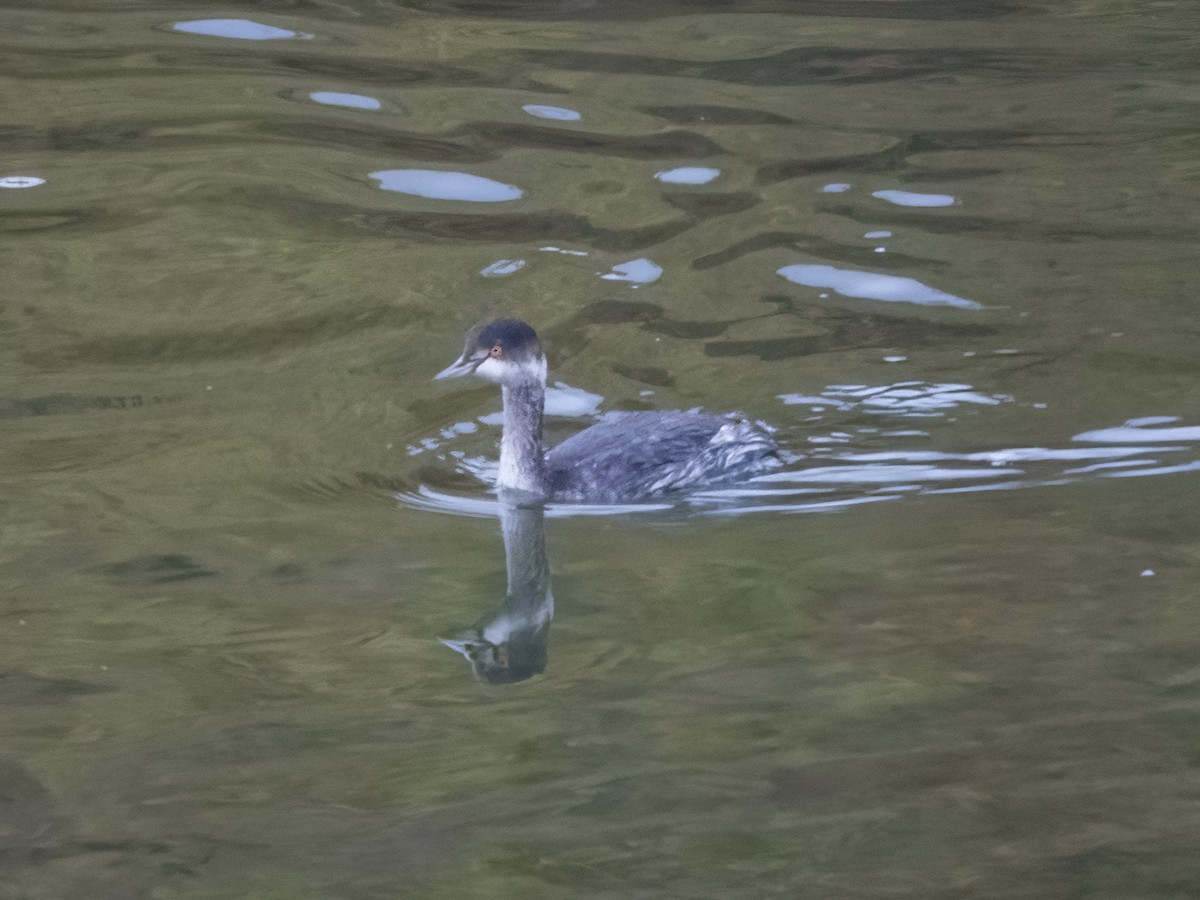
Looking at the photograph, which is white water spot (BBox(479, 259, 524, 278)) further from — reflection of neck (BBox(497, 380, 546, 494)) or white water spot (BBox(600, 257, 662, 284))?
reflection of neck (BBox(497, 380, 546, 494))

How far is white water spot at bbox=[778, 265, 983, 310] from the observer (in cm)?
1005

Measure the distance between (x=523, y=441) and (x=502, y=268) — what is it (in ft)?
9.83

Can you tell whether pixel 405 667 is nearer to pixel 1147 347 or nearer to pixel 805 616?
pixel 805 616

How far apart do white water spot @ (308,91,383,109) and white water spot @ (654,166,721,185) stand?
2297 mm

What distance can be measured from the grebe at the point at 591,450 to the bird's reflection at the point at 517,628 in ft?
1.79

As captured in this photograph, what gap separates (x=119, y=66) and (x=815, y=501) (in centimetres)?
773

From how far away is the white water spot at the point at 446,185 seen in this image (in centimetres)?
1174

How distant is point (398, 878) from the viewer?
4.75 metres

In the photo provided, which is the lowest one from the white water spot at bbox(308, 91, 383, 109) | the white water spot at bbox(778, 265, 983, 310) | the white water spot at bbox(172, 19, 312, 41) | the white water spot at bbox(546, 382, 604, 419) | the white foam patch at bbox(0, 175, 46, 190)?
the white water spot at bbox(546, 382, 604, 419)

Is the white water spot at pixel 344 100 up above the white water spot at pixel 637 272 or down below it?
above

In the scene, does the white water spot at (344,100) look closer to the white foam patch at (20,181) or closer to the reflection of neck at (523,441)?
the white foam patch at (20,181)

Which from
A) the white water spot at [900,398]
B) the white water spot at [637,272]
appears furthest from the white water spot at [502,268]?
the white water spot at [900,398]

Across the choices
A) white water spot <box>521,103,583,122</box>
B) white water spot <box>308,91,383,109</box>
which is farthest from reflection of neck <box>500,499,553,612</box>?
white water spot <box>308,91,383,109</box>

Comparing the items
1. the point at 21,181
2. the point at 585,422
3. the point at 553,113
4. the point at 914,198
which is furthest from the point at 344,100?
the point at 585,422
